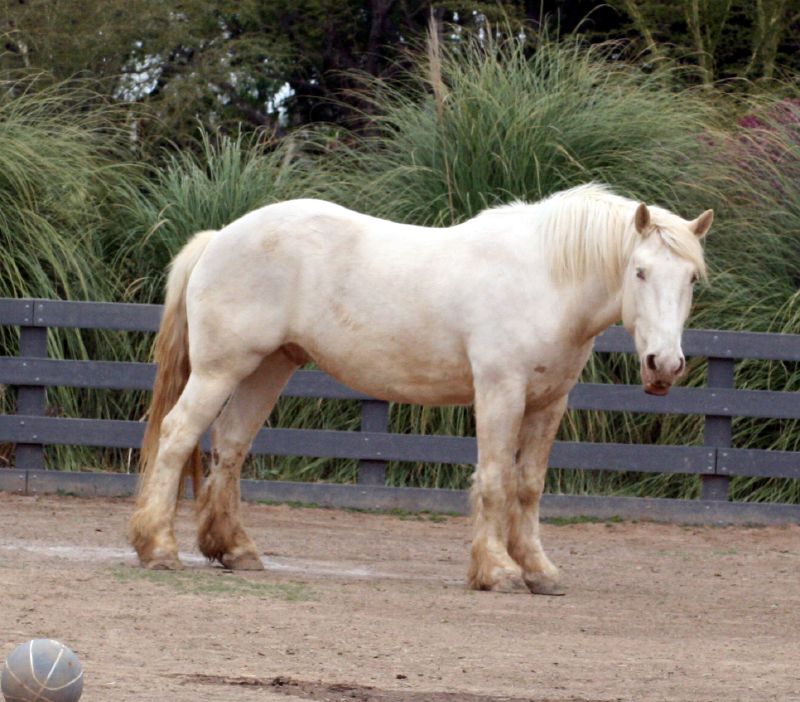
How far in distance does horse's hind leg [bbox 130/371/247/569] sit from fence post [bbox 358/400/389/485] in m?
2.57

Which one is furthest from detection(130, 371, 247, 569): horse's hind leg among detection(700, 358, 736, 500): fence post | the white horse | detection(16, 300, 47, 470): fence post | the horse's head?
detection(700, 358, 736, 500): fence post

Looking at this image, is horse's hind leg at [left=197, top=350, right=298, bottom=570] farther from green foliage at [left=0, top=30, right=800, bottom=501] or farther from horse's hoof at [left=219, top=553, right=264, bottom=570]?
green foliage at [left=0, top=30, right=800, bottom=501]

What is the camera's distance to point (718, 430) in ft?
30.0

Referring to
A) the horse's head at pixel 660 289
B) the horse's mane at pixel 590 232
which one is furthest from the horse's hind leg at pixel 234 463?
the horse's head at pixel 660 289

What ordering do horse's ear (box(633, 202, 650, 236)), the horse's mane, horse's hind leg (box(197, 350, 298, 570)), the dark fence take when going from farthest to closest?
1. the dark fence
2. horse's hind leg (box(197, 350, 298, 570))
3. the horse's mane
4. horse's ear (box(633, 202, 650, 236))

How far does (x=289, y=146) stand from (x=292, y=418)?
209cm

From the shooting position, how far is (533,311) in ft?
21.2

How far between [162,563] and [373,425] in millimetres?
2976

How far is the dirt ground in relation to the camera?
174 inches

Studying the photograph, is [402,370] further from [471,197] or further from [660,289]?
[471,197]

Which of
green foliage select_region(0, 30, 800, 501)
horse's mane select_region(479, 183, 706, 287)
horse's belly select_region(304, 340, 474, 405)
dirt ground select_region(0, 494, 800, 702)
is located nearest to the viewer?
dirt ground select_region(0, 494, 800, 702)

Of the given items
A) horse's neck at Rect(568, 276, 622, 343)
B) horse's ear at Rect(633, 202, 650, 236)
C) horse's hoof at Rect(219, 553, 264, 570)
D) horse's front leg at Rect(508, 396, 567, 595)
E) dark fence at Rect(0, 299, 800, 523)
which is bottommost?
dark fence at Rect(0, 299, 800, 523)

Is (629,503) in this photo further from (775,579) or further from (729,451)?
(775,579)

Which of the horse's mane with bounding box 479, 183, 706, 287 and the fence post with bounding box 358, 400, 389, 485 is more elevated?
the horse's mane with bounding box 479, 183, 706, 287
